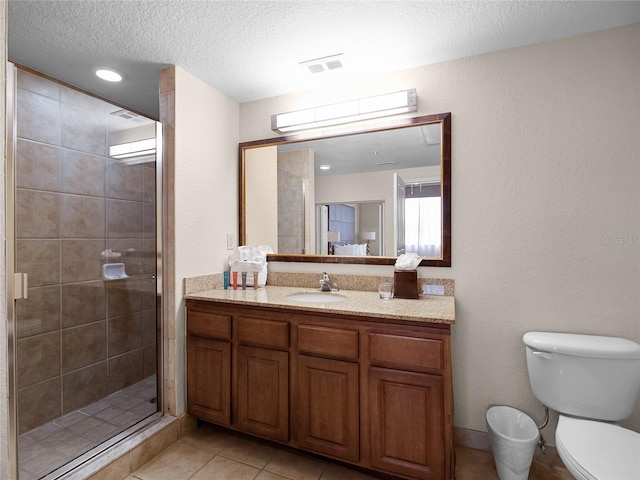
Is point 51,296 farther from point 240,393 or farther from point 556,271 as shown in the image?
point 556,271

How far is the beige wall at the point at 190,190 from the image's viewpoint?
2.06 meters

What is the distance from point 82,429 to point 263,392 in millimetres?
1032

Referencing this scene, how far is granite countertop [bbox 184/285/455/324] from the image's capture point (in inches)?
60.9

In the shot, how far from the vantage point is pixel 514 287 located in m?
1.87

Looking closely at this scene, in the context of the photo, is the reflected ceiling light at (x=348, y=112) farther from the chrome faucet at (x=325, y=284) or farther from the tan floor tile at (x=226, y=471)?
the tan floor tile at (x=226, y=471)

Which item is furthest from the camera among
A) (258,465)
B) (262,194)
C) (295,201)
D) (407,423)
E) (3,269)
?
(262,194)

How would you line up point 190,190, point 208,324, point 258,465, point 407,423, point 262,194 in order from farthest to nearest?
point 262,194 < point 190,190 < point 208,324 < point 258,465 < point 407,423

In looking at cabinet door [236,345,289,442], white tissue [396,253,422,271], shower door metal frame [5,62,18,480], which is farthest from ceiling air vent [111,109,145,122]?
white tissue [396,253,422,271]

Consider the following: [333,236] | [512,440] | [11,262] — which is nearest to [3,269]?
[11,262]

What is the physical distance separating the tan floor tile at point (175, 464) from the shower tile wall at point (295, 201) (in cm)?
136

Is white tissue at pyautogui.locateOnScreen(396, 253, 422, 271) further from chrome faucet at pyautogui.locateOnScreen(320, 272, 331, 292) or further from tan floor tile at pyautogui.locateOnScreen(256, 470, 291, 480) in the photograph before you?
tan floor tile at pyautogui.locateOnScreen(256, 470, 291, 480)

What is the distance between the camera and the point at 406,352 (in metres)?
1.54

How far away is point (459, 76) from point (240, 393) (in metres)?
2.29

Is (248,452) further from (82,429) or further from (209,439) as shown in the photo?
(82,429)
